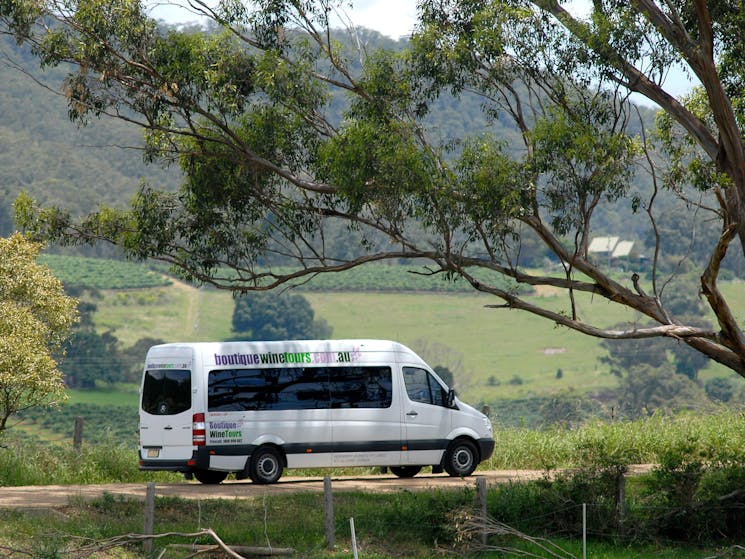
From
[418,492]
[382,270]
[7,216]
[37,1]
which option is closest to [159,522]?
[418,492]

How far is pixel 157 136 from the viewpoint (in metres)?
19.5

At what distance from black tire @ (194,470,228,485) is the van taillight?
1.39 metres

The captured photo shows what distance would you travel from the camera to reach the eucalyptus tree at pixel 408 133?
17.1 metres

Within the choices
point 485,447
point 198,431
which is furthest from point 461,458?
point 198,431

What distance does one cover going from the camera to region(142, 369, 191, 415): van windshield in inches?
749

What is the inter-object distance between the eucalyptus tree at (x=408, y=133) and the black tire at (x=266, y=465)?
9.67ft

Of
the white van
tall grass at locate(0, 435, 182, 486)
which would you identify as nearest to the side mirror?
the white van

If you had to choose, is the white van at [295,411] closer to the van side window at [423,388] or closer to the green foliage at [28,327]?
the van side window at [423,388]

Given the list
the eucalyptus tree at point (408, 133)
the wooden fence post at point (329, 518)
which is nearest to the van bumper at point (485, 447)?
the eucalyptus tree at point (408, 133)

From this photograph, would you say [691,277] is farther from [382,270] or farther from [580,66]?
[580,66]

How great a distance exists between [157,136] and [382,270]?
10741 cm

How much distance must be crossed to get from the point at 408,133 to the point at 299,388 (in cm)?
504

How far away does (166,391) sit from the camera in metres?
19.2

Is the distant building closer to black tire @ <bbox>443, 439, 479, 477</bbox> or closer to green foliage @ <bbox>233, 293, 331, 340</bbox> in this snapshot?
green foliage @ <bbox>233, 293, 331, 340</bbox>
